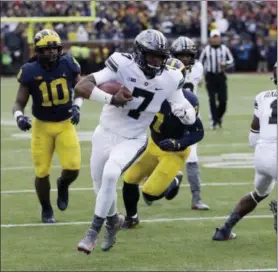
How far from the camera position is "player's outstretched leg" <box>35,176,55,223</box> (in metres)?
9.01

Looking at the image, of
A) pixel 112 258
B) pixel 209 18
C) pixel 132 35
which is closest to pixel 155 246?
pixel 112 258

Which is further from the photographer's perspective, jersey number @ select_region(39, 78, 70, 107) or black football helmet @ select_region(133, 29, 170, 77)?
jersey number @ select_region(39, 78, 70, 107)

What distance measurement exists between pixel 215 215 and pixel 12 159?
15.2 feet

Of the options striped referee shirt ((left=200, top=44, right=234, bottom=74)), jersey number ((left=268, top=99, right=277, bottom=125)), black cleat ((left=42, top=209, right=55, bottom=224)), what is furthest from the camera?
striped referee shirt ((left=200, top=44, right=234, bottom=74))

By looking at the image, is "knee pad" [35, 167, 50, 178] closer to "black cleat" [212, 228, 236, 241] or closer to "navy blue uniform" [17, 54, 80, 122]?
"navy blue uniform" [17, 54, 80, 122]

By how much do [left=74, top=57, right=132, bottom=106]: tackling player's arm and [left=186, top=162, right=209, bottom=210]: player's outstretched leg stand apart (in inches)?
109

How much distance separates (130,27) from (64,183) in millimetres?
17102

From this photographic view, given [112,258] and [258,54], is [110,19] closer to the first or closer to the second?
[258,54]

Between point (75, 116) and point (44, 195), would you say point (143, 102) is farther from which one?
point (44, 195)

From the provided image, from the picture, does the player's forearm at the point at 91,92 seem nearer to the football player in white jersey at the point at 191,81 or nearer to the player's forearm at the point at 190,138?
the football player in white jersey at the point at 191,81

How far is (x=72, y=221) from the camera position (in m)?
9.34

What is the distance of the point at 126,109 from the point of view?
6.98 metres

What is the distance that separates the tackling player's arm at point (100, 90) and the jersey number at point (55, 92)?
1539 millimetres

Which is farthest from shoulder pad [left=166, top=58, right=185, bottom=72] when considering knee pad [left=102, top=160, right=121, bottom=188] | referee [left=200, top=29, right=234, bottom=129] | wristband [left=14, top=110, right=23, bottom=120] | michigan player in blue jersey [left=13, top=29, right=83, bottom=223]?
referee [left=200, top=29, right=234, bottom=129]
